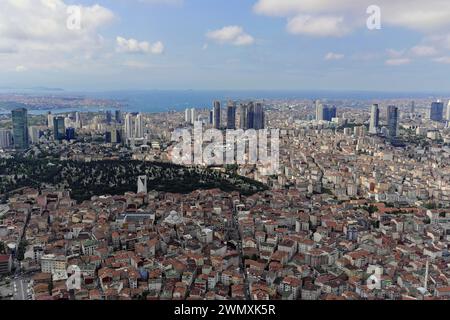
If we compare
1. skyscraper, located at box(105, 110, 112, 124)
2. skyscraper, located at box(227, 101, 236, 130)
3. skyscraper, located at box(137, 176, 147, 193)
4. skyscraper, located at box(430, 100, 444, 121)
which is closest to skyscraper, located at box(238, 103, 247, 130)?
skyscraper, located at box(227, 101, 236, 130)

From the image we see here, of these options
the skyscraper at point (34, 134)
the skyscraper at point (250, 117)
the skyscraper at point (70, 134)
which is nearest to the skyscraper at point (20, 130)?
the skyscraper at point (34, 134)

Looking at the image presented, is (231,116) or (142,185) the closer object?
(142,185)

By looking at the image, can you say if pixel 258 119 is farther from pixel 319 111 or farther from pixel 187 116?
pixel 319 111

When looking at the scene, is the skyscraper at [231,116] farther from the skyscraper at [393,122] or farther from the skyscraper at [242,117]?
the skyscraper at [393,122]

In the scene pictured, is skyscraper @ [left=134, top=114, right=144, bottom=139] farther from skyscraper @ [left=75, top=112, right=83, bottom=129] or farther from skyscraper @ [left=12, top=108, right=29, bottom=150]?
skyscraper @ [left=12, top=108, right=29, bottom=150]
